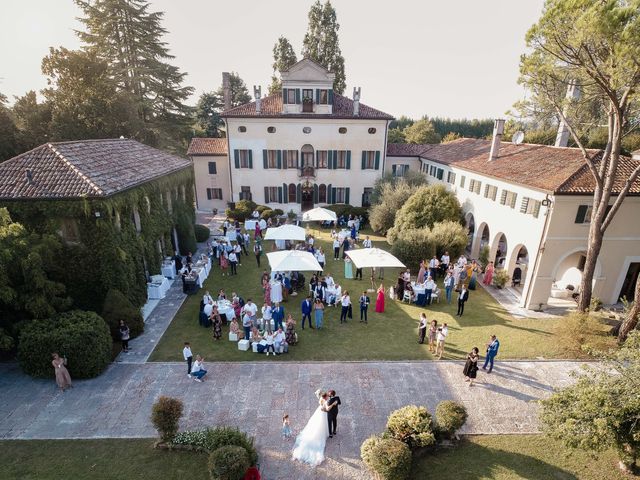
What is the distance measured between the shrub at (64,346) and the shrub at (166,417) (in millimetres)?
4264

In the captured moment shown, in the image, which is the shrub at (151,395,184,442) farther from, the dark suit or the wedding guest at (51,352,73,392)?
the wedding guest at (51,352,73,392)

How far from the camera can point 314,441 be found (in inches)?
349

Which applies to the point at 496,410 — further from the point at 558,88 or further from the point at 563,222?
the point at 558,88

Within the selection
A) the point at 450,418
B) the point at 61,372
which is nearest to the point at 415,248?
the point at 450,418

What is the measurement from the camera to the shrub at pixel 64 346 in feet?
37.2

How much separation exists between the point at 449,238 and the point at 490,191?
4509 millimetres

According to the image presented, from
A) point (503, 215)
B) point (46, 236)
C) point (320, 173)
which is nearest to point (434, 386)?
point (503, 215)

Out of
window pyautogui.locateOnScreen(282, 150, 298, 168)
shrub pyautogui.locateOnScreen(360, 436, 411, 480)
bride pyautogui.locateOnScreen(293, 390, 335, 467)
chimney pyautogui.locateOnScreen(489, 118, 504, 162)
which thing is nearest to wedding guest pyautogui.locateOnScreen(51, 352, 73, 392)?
bride pyautogui.locateOnScreen(293, 390, 335, 467)

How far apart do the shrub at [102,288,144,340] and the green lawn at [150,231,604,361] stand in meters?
1.18

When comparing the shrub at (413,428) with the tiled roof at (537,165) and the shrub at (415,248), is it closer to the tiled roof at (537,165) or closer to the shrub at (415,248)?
the shrub at (415,248)

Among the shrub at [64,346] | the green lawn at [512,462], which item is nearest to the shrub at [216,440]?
the green lawn at [512,462]

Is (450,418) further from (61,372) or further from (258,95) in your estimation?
(258,95)

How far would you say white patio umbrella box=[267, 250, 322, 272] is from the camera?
53.5ft

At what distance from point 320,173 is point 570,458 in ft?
94.5
